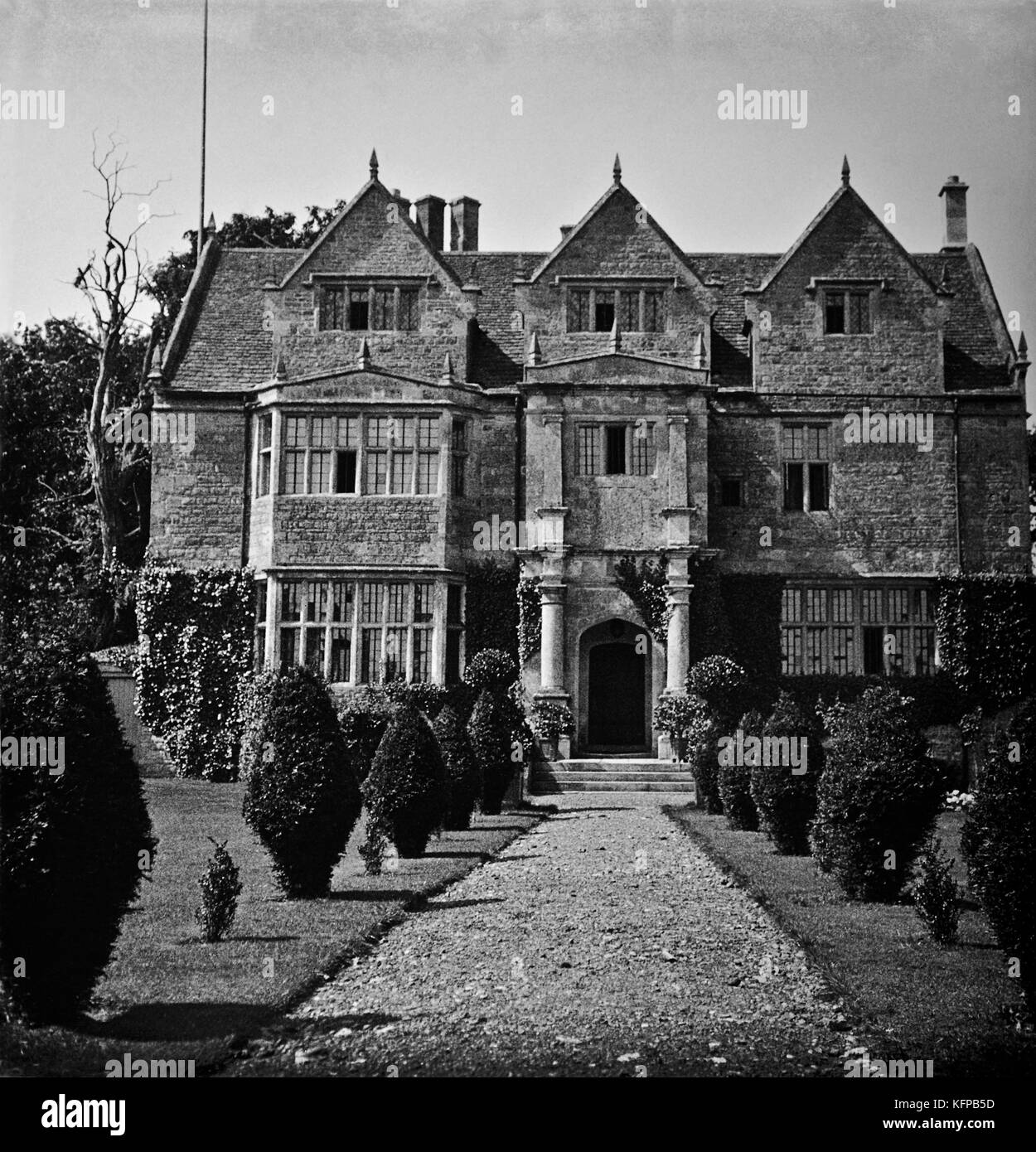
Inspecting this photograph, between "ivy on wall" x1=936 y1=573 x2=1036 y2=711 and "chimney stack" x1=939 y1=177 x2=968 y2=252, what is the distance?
9.07m

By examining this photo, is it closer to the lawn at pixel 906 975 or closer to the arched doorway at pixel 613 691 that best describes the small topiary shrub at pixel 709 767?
the lawn at pixel 906 975

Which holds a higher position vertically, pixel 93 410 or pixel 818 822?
pixel 93 410

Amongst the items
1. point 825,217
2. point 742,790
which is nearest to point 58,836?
point 742,790

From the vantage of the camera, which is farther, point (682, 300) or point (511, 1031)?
point (682, 300)

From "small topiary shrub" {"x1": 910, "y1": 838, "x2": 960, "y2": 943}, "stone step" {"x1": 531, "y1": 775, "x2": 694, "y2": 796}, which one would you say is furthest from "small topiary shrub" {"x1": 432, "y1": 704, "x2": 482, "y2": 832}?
"small topiary shrub" {"x1": 910, "y1": 838, "x2": 960, "y2": 943}

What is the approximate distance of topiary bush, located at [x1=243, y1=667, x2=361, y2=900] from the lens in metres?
13.4

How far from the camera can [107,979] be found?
1005 centimetres

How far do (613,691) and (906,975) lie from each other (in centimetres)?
1932

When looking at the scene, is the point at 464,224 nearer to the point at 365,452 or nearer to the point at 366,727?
the point at 365,452

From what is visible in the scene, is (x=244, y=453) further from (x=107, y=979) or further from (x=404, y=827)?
(x=107, y=979)

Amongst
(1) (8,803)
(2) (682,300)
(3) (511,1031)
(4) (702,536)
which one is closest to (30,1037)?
(1) (8,803)

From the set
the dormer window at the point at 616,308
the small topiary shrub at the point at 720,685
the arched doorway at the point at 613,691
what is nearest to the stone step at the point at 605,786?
the small topiary shrub at the point at 720,685

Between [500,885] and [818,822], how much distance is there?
337 centimetres
